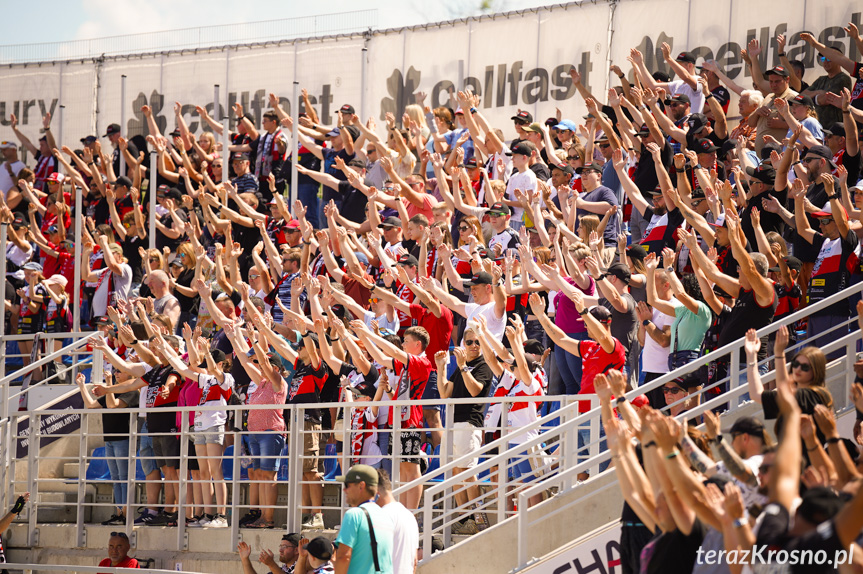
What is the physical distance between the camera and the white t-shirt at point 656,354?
9867mm

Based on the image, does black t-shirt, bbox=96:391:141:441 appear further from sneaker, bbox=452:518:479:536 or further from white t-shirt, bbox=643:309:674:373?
white t-shirt, bbox=643:309:674:373

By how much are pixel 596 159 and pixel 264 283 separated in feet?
14.3

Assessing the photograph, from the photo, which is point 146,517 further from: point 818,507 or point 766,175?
point 818,507

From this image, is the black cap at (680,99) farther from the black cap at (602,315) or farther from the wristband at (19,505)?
the wristband at (19,505)

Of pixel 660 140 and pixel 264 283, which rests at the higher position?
pixel 660 140

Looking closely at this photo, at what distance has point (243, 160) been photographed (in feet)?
56.3

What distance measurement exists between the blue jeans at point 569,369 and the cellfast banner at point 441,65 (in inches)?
274

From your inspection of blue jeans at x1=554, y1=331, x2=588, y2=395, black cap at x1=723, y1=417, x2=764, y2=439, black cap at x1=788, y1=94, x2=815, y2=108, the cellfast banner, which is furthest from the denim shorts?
the cellfast banner

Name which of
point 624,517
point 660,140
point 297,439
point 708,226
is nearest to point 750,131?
point 660,140

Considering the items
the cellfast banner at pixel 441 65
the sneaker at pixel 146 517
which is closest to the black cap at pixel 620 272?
the sneaker at pixel 146 517

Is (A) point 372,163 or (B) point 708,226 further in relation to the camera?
(A) point 372,163

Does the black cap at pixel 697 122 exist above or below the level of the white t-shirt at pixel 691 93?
below

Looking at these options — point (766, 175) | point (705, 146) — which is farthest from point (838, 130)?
point (705, 146)

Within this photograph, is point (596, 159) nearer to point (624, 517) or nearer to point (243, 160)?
point (243, 160)
